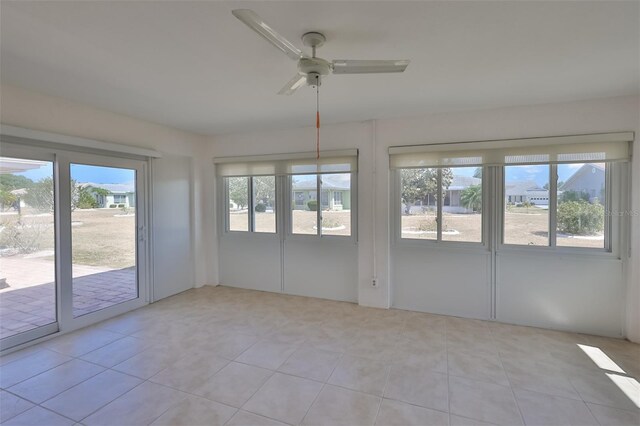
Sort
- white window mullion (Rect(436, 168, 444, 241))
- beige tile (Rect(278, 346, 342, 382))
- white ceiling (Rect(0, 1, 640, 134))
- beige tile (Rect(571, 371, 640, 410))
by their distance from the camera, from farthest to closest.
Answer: white window mullion (Rect(436, 168, 444, 241)) → beige tile (Rect(278, 346, 342, 382)) → beige tile (Rect(571, 371, 640, 410)) → white ceiling (Rect(0, 1, 640, 134))

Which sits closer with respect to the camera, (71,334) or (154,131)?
(71,334)

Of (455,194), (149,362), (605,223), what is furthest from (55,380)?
(605,223)

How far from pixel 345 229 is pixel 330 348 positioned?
5.65 feet

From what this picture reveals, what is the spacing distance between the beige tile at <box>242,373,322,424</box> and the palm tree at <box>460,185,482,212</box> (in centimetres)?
264

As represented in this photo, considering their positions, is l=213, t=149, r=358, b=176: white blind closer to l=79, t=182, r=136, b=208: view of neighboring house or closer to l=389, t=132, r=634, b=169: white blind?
l=389, t=132, r=634, b=169: white blind

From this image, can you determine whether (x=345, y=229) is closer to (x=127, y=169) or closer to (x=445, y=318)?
(x=445, y=318)

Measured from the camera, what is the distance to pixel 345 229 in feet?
13.8

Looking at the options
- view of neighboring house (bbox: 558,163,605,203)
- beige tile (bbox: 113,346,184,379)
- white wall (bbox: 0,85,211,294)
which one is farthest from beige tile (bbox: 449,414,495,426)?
white wall (bbox: 0,85,211,294)

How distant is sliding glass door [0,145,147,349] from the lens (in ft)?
9.25

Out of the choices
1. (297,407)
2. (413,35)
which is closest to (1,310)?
(297,407)

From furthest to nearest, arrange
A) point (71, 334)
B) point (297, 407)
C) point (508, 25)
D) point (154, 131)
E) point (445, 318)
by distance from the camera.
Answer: point (154, 131) < point (445, 318) < point (71, 334) < point (297, 407) < point (508, 25)

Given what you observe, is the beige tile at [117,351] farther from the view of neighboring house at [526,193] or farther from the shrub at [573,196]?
the shrub at [573,196]

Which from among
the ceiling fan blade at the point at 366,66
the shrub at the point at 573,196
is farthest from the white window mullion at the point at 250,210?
the shrub at the point at 573,196

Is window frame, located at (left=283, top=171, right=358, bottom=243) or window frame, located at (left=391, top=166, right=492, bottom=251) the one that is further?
window frame, located at (left=283, top=171, right=358, bottom=243)
